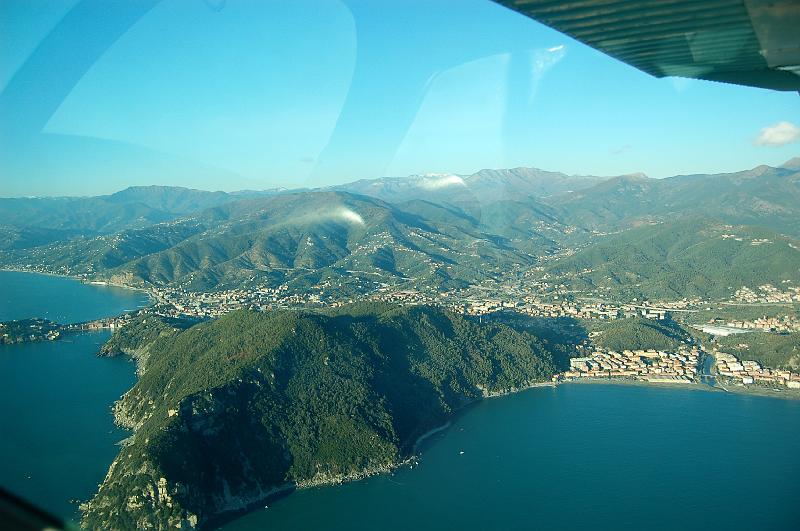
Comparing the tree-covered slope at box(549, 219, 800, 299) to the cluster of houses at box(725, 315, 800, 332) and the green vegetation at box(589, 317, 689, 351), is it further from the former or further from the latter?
the green vegetation at box(589, 317, 689, 351)

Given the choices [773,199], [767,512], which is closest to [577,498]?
[767,512]

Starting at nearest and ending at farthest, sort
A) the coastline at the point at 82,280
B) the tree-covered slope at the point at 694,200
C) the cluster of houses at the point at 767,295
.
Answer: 1. the cluster of houses at the point at 767,295
2. the coastline at the point at 82,280
3. the tree-covered slope at the point at 694,200

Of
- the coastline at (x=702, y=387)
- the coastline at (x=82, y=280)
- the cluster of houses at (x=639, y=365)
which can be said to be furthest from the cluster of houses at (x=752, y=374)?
the coastline at (x=82, y=280)

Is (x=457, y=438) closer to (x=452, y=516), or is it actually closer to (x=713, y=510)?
(x=452, y=516)

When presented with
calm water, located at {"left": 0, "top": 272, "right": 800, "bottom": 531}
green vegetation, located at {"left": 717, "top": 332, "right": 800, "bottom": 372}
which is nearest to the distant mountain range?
green vegetation, located at {"left": 717, "top": 332, "right": 800, "bottom": 372}

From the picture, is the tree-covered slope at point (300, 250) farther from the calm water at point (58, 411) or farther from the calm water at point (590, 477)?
the calm water at point (590, 477)

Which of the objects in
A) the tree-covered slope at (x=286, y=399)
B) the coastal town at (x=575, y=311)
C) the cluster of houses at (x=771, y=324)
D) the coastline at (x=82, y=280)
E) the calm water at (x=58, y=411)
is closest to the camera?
the tree-covered slope at (x=286, y=399)

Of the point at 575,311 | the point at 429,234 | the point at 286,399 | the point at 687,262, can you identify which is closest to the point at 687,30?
the point at 286,399
